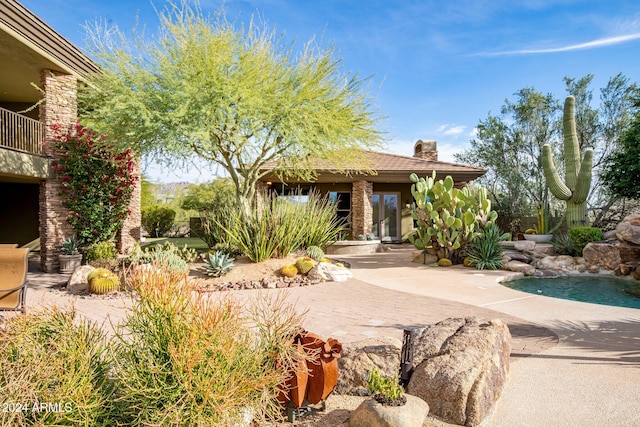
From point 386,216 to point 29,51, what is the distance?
14.8 meters

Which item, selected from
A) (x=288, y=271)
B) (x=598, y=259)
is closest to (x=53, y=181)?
(x=288, y=271)

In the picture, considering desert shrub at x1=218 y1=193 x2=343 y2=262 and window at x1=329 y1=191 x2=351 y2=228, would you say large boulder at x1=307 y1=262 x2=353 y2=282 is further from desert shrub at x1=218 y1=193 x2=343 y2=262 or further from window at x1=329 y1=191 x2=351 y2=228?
window at x1=329 y1=191 x2=351 y2=228

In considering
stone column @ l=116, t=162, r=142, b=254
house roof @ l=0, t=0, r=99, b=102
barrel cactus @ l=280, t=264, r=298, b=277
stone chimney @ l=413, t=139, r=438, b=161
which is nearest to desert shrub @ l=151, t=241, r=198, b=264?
barrel cactus @ l=280, t=264, r=298, b=277

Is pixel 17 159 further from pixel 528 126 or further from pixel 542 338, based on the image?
pixel 528 126

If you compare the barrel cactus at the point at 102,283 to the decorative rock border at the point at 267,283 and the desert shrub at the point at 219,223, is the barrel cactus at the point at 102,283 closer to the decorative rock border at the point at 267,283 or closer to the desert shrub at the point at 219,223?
the decorative rock border at the point at 267,283

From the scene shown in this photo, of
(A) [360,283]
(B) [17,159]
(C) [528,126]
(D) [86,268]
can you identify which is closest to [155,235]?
(B) [17,159]

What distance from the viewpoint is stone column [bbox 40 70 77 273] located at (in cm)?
1138

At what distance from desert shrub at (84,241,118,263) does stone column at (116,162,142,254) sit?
2.04m

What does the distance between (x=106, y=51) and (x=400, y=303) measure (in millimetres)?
10465

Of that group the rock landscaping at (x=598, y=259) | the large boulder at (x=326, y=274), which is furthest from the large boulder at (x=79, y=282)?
the rock landscaping at (x=598, y=259)

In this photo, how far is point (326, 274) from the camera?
29.0ft

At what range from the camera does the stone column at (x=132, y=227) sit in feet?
44.9

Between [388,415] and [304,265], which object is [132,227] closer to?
[304,265]

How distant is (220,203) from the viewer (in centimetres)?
1132
